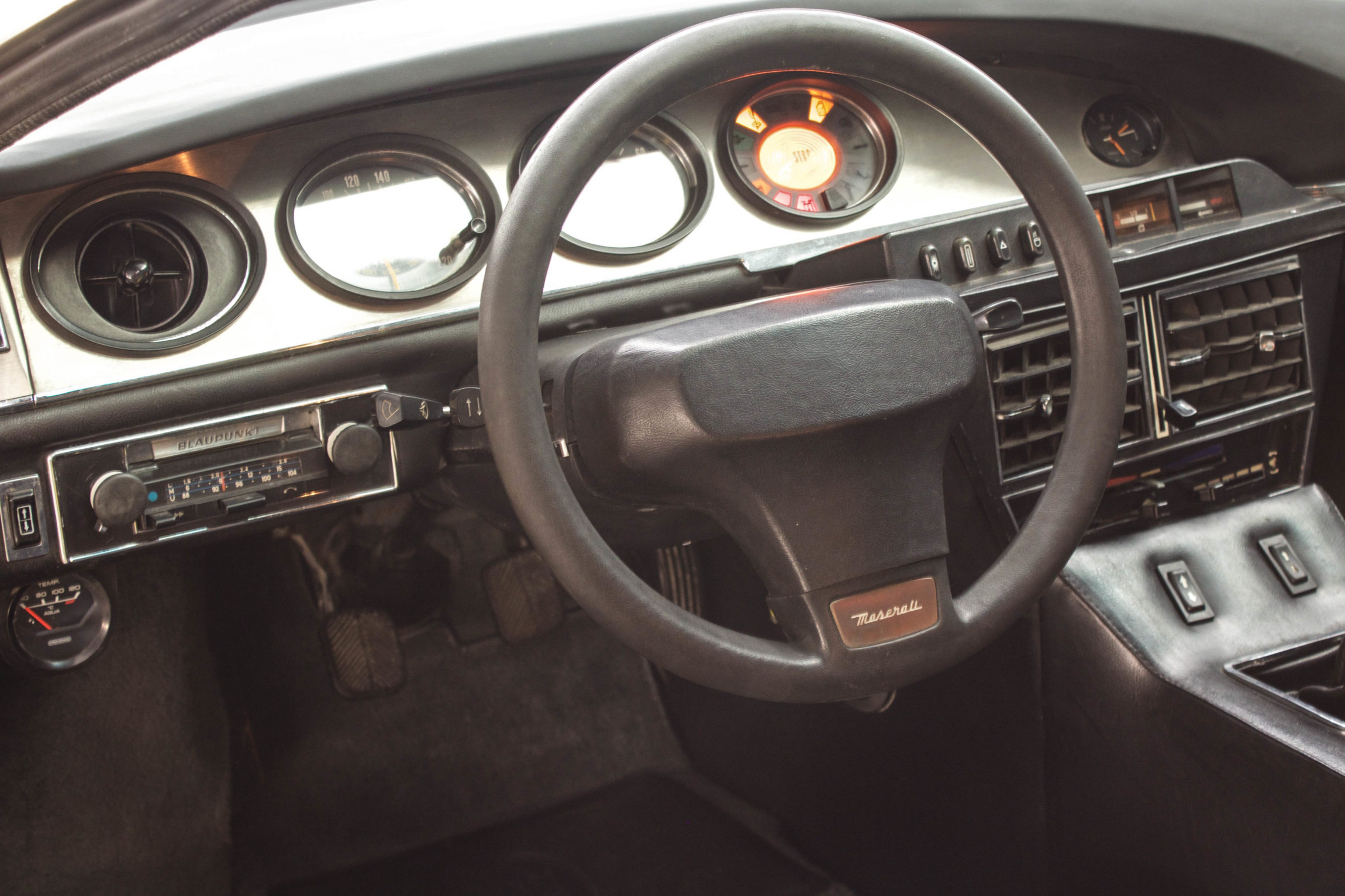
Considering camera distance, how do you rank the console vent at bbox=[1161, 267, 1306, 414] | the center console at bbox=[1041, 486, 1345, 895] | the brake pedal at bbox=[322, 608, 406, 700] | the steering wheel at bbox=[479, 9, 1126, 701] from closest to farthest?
the steering wheel at bbox=[479, 9, 1126, 701], the center console at bbox=[1041, 486, 1345, 895], the console vent at bbox=[1161, 267, 1306, 414], the brake pedal at bbox=[322, 608, 406, 700]

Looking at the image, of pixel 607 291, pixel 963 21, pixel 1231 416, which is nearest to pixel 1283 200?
pixel 1231 416

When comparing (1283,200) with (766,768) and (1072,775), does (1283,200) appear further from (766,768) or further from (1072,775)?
(766,768)

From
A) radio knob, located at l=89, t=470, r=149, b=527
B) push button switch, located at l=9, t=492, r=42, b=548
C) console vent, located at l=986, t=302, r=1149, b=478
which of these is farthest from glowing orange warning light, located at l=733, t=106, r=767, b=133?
push button switch, located at l=9, t=492, r=42, b=548

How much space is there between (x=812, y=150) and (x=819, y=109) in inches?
2.7

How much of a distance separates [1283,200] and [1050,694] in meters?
0.82

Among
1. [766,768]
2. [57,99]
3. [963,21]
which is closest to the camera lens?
[57,99]

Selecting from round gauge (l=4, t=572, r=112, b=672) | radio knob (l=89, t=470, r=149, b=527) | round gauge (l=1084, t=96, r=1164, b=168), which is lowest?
round gauge (l=4, t=572, r=112, b=672)

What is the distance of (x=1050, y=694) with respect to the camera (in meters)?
1.30

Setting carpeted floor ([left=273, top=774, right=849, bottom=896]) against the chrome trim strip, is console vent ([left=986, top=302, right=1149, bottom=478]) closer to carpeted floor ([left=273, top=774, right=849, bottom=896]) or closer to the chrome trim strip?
the chrome trim strip

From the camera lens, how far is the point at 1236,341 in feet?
4.60

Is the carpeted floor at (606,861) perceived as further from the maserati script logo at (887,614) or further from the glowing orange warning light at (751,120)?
the glowing orange warning light at (751,120)

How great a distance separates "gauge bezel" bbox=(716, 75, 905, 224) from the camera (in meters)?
1.43

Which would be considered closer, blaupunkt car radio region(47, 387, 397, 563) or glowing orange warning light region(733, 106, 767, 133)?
blaupunkt car radio region(47, 387, 397, 563)

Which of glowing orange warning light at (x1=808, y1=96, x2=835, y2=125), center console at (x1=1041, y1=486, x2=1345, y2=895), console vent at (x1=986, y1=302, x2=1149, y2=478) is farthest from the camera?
glowing orange warning light at (x1=808, y1=96, x2=835, y2=125)
